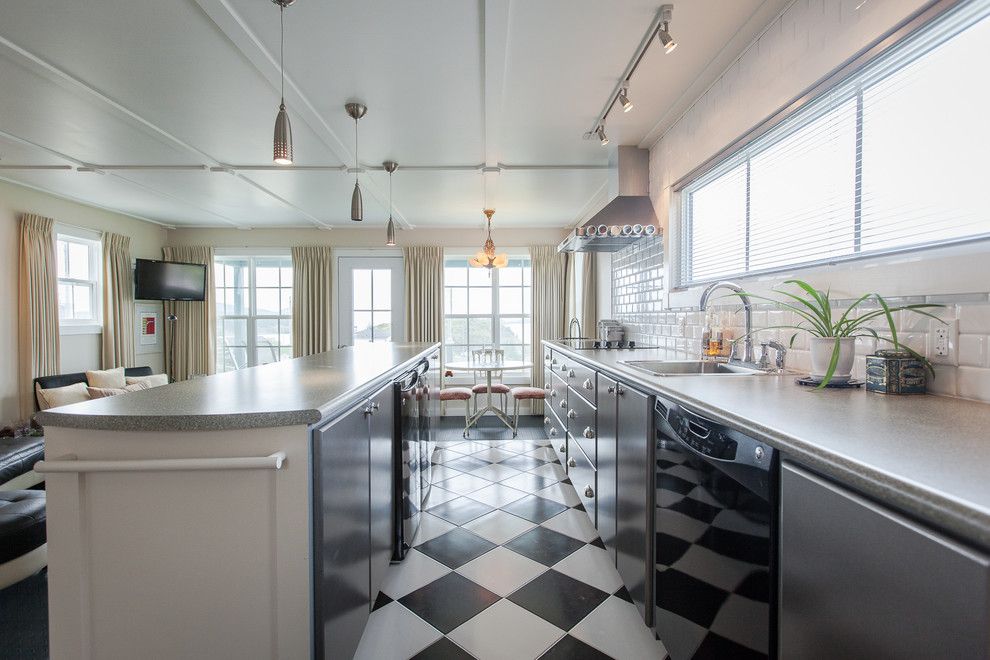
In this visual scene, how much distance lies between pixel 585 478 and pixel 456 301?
4148 millimetres

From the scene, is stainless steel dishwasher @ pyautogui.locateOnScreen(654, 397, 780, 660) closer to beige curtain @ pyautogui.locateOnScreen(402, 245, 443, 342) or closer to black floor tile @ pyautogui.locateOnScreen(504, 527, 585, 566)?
black floor tile @ pyautogui.locateOnScreen(504, 527, 585, 566)

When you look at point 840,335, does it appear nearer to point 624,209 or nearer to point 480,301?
point 624,209

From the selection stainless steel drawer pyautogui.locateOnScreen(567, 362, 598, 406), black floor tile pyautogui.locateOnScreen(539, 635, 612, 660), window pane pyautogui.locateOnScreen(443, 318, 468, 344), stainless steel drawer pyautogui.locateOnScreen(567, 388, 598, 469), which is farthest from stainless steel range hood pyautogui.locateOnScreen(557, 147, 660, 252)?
window pane pyautogui.locateOnScreen(443, 318, 468, 344)

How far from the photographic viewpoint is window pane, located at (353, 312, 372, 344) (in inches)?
247

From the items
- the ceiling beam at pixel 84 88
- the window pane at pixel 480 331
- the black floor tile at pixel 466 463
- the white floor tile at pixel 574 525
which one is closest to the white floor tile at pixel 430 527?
the white floor tile at pixel 574 525

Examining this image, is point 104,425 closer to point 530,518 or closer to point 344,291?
point 530,518

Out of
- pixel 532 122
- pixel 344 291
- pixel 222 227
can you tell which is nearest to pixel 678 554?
pixel 532 122

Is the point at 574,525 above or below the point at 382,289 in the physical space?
below

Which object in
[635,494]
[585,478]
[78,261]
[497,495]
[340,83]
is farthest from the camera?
[78,261]

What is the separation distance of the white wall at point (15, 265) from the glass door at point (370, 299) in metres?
2.64

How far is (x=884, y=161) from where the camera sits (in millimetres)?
1474

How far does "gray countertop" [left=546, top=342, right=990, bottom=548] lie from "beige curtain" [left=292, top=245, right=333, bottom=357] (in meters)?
5.52

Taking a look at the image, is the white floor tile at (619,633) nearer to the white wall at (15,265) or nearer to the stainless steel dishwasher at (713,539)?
the stainless steel dishwasher at (713,539)

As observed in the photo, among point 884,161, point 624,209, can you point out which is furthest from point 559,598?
point 624,209
